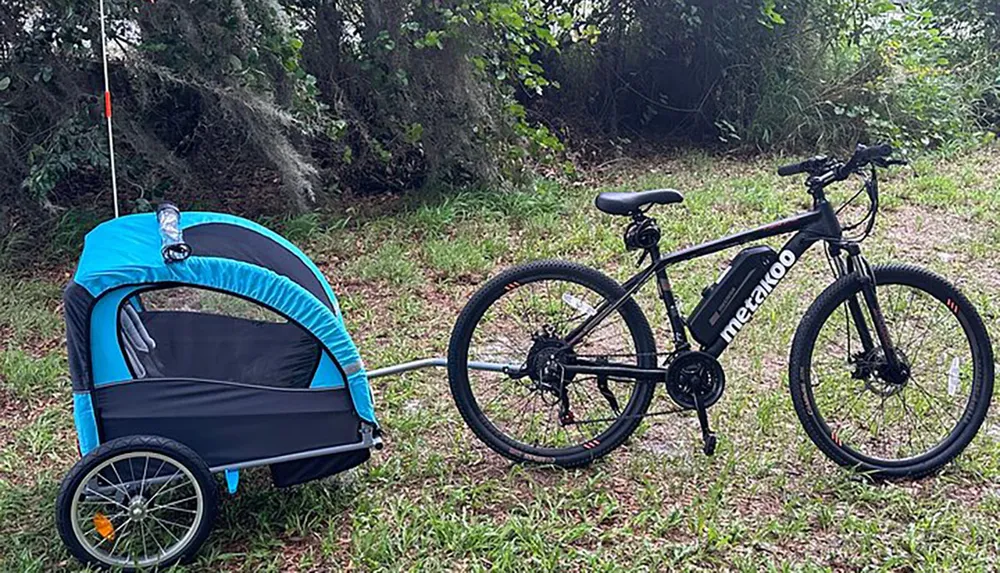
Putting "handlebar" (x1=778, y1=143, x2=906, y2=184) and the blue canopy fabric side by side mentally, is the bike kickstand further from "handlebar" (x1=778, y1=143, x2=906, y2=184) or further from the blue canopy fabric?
the blue canopy fabric

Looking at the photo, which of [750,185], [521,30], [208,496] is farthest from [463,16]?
[208,496]

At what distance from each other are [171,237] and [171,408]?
0.48 m

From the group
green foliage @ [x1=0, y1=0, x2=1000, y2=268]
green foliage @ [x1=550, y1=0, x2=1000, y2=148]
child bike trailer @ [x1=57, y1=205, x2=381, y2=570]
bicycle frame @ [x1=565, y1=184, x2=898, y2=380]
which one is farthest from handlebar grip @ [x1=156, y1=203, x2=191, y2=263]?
green foliage @ [x1=550, y1=0, x2=1000, y2=148]

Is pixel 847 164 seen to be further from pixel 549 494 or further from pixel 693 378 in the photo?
pixel 549 494

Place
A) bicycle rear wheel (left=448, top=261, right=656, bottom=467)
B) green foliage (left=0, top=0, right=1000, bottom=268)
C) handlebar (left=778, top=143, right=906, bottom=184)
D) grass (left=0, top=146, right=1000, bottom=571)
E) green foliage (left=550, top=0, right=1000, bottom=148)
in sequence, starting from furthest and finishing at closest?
green foliage (left=550, top=0, right=1000, bottom=148) < green foliage (left=0, top=0, right=1000, bottom=268) < bicycle rear wheel (left=448, top=261, right=656, bottom=467) < handlebar (left=778, top=143, right=906, bottom=184) < grass (left=0, top=146, right=1000, bottom=571)

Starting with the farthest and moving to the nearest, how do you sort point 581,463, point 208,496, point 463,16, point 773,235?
point 463,16
point 581,463
point 773,235
point 208,496

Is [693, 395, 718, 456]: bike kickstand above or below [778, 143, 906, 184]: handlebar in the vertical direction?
below

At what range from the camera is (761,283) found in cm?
279

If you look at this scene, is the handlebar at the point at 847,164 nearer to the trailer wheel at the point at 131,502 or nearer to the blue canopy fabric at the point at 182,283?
the blue canopy fabric at the point at 182,283

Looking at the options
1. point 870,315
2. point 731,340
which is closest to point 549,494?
point 731,340

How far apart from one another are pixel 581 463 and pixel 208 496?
3.87 ft

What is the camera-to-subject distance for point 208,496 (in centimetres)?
242

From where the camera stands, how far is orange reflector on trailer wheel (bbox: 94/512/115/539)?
7.73 feet

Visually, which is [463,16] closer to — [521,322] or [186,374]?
[521,322]
